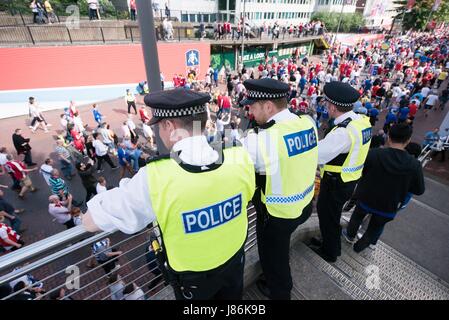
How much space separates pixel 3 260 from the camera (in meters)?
1.65

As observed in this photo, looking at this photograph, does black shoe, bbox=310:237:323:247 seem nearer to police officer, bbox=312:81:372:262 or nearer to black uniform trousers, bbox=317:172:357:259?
black uniform trousers, bbox=317:172:357:259

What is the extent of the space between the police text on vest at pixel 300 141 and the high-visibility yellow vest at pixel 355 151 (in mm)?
741

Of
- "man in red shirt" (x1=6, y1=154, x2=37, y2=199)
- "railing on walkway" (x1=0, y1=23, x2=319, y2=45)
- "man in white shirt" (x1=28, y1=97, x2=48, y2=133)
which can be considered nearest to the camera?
"man in red shirt" (x1=6, y1=154, x2=37, y2=199)

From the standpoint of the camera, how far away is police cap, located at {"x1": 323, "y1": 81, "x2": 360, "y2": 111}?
2982 millimetres

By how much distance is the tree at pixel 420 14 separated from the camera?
49000 millimetres

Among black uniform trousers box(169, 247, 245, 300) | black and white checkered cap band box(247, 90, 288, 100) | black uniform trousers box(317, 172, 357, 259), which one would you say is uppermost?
black and white checkered cap band box(247, 90, 288, 100)

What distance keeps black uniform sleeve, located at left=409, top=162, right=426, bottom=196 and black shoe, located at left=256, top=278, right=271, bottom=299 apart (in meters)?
2.28

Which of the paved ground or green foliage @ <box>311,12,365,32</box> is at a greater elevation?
green foliage @ <box>311,12,365,32</box>

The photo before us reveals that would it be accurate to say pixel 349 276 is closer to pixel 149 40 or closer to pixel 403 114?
pixel 149 40

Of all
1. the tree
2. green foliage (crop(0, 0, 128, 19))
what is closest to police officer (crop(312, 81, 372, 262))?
green foliage (crop(0, 0, 128, 19))
